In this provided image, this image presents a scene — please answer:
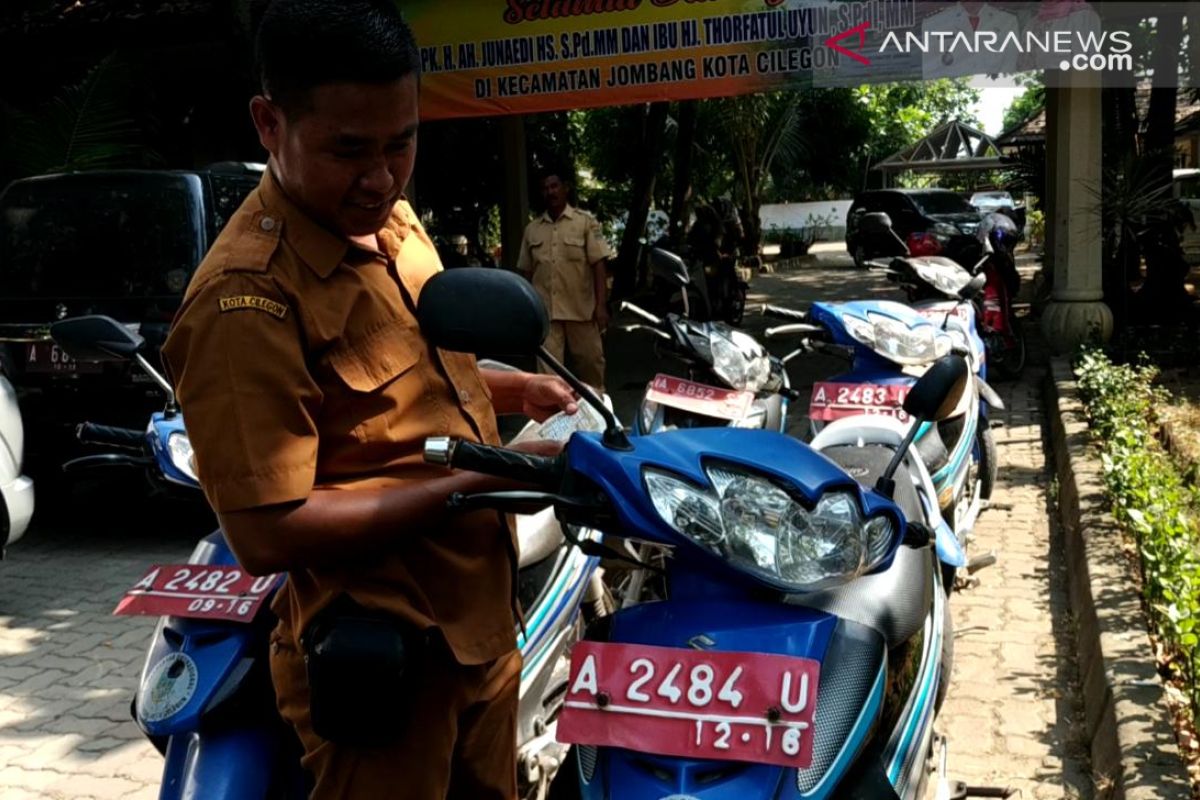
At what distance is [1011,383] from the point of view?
9.74 m

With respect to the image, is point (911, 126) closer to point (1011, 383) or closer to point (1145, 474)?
point (1011, 383)

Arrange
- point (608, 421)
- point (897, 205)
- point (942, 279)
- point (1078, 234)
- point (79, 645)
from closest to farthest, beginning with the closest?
point (608, 421), point (79, 645), point (942, 279), point (1078, 234), point (897, 205)

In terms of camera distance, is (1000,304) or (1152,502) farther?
(1000,304)

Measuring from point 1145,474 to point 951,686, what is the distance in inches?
58.2

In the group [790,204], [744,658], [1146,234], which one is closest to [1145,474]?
[744,658]

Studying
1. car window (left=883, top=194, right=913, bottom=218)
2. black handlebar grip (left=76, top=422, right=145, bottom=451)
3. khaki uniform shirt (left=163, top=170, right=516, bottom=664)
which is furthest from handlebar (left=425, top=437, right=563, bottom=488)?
car window (left=883, top=194, right=913, bottom=218)

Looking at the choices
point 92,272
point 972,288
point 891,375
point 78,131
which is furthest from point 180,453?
point 78,131

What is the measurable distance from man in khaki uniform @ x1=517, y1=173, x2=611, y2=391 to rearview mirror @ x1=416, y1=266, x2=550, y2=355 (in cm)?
669

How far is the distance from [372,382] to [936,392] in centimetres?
115

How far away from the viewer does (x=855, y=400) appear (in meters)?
4.60

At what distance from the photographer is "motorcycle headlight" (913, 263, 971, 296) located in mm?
6449

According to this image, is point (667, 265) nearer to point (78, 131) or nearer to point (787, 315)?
point (787, 315)

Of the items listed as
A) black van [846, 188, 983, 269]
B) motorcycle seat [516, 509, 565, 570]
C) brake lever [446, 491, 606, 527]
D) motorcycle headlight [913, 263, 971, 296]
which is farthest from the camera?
black van [846, 188, 983, 269]

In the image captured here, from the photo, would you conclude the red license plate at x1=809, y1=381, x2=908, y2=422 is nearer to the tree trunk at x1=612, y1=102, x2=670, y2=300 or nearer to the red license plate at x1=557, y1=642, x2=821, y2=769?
the red license plate at x1=557, y1=642, x2=821, y2=769
